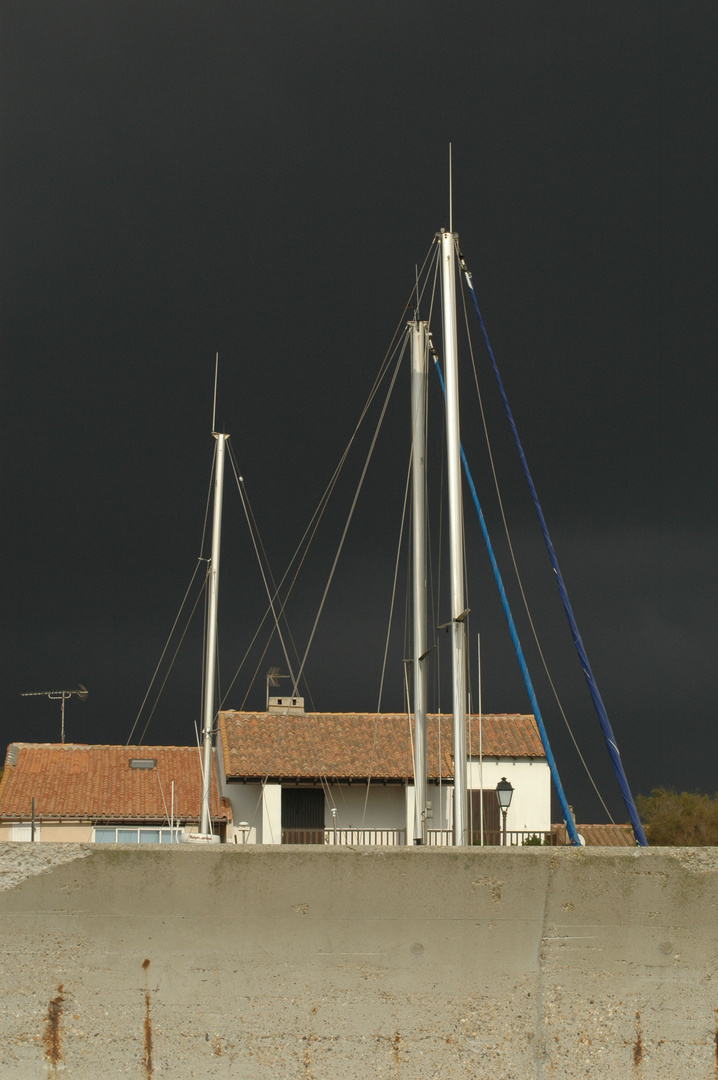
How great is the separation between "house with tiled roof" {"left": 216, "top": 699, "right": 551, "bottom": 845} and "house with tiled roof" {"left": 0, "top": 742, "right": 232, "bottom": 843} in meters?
1.49

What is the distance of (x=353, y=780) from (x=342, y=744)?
2078 mm

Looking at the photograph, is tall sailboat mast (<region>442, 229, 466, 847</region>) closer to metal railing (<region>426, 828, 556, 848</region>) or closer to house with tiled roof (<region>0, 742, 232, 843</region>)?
metal railing (<region>426, 828, 556, 848</region>)

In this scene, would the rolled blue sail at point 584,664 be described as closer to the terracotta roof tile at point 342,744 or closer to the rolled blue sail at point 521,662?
the rolled blue sail at point 521,662

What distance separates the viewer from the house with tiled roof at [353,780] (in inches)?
1371

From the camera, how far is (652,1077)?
6.31 metres

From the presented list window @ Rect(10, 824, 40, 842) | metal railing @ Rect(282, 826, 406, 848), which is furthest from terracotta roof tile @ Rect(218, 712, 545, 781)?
window @ Rect(10, 824, 40, 842)

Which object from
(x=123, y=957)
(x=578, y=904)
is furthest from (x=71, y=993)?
(x=578, y=904)

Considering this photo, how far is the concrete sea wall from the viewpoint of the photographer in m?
6.23

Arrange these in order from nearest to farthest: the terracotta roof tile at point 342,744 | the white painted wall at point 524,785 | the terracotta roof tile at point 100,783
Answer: the terracotta roof tile at point 342,744, the terracotta roof tile at point 100,783, the white painted wall at point 524,785

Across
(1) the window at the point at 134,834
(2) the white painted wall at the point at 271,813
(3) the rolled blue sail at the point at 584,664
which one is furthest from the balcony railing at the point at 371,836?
(3) the rolled blue sail at the point at 584,664

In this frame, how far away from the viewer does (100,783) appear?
3750 cm

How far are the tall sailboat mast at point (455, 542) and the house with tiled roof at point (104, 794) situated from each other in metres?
21.8

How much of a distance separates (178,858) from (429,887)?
4.59 ft

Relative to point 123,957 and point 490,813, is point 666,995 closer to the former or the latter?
point 123,957
